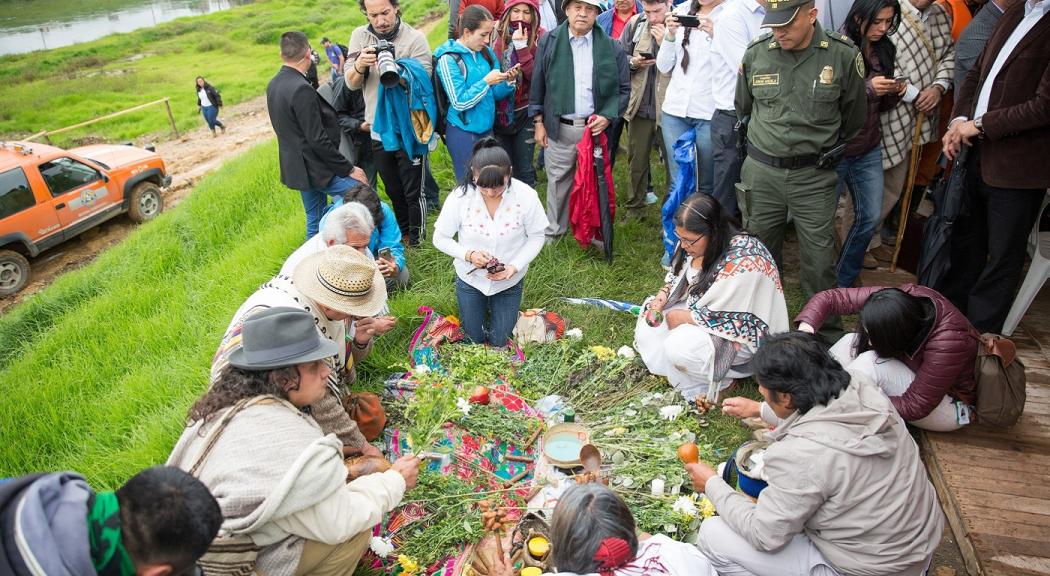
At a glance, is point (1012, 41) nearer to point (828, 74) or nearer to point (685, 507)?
point (828, 74)

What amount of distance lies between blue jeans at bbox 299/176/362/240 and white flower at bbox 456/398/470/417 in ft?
8.28

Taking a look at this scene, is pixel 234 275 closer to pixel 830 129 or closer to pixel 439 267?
pixel 439 267

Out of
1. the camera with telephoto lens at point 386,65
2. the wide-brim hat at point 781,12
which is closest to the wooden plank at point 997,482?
the wide-brim hat at point 781,12

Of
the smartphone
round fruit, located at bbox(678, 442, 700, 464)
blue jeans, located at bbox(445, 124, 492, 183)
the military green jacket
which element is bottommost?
round fruit, located at bbox(678, 442, 700, 464)

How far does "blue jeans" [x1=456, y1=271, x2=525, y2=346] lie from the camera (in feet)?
15.3

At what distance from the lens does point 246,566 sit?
2.49 metres

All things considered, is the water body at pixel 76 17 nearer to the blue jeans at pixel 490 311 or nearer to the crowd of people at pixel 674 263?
the crowd of people at pixel 674 263

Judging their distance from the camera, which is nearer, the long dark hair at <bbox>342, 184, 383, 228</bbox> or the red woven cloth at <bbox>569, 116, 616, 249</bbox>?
the long dark hair at <bbox>342, 184, 383, 228</bbox>

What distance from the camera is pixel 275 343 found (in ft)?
8.63

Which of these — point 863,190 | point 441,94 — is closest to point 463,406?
point 441,94

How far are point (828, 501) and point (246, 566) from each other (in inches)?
89.6

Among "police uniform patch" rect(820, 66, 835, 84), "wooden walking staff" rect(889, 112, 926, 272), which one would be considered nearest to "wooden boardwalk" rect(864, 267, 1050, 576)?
"wooden walking staff" rect(889, 112, 926, 272)

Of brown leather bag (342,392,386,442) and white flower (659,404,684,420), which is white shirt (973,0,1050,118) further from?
brown leather bag (342,392,386,442)

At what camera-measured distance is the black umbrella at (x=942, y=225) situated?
407cm
